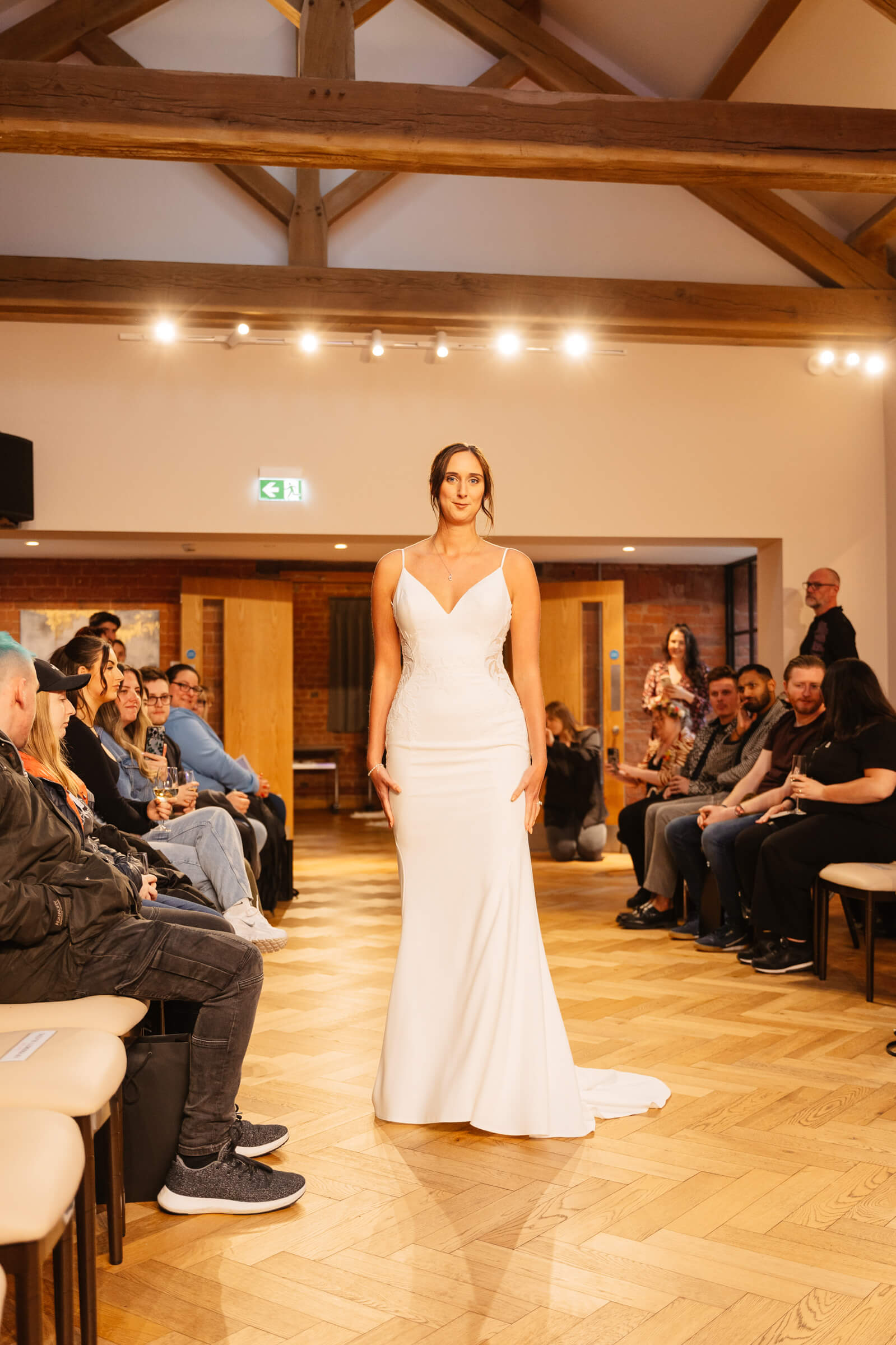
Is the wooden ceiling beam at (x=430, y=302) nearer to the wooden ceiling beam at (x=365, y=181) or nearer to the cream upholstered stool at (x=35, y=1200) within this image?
the wooden ceiling beam at (x=365, y=181)

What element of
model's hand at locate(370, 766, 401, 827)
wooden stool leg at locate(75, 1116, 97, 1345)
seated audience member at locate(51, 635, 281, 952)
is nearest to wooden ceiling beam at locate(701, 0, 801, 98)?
seated audience member at locate(51, 635, 281, 952)

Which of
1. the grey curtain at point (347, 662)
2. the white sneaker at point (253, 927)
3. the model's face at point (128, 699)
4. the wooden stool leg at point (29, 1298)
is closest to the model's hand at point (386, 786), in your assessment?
the wooden stool leg at point (29, 1298)

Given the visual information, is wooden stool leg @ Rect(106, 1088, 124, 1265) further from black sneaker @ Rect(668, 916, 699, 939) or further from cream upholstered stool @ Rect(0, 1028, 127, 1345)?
black sneaker @ Rect(668, 916, 699, 939)

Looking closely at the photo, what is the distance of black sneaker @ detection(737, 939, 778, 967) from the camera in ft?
15.2

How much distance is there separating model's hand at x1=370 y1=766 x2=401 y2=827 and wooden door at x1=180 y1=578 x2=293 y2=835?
6376mm

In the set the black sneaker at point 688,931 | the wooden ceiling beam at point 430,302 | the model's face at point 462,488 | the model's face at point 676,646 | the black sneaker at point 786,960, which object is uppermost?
the wooden ceiling beam at point 430,302

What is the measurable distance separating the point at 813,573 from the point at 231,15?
447 centimetres

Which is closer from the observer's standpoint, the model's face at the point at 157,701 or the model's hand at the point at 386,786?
the model's hand at the point at 386,786

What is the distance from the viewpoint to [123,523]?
6508mm

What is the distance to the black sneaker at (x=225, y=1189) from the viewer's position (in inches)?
91.0

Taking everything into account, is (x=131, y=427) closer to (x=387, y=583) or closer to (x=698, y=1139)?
(x=387, y=583)

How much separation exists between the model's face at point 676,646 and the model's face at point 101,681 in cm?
375

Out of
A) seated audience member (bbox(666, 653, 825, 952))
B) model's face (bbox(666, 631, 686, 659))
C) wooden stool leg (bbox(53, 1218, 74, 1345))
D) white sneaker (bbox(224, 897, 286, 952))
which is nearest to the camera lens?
wooden stool leg (bbox(53, 1218, 74, 1345))

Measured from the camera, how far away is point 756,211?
22.5 feet
